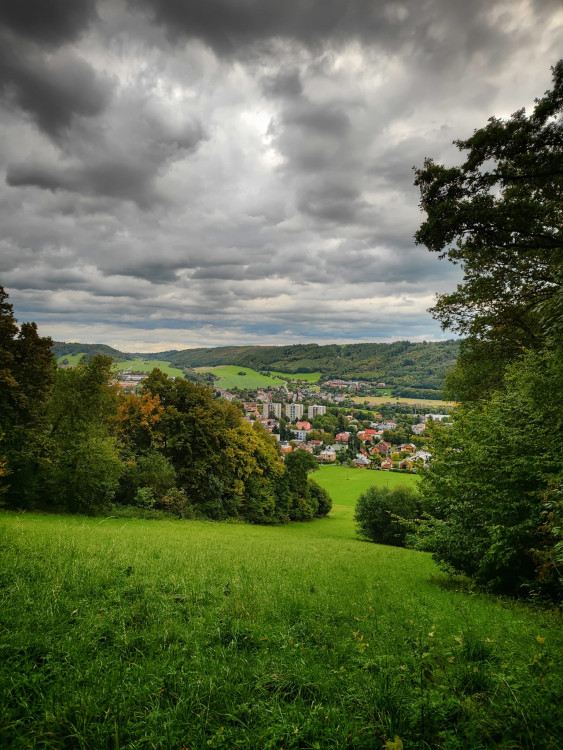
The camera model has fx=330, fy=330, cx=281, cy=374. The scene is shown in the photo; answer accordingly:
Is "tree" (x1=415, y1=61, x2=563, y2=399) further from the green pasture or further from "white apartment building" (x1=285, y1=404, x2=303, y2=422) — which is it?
"white apartment building" (x1=285, y1=404, x2=303, y2=422)

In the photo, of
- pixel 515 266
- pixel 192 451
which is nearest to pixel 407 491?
pixel 192 451

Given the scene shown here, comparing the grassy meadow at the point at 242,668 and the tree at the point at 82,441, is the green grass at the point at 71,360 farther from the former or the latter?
the grassy meadow at the point at 242,668

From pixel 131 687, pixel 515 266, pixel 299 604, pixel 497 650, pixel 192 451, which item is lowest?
pixel 192 451

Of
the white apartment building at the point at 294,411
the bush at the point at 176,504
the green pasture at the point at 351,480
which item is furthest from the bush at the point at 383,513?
the white apartment building at the point at 294,411

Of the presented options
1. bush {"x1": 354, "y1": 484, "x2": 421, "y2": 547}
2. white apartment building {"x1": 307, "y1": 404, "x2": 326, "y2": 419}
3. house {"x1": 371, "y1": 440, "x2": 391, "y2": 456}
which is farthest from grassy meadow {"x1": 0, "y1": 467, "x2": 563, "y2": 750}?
white apartment building {"x1": 307, "y1": 404, "x2": 326, "y2": 419}

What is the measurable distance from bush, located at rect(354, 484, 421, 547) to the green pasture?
2084 centimetres

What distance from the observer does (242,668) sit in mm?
3525

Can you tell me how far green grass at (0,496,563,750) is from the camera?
2688 millimetres

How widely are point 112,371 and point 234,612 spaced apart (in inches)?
902

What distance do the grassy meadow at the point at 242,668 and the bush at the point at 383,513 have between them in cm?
3283

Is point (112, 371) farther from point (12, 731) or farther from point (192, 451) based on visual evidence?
point (12, 731)

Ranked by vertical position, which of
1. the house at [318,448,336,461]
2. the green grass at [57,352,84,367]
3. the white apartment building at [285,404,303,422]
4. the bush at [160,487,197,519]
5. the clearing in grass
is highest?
the green grass at [57,352,84,367]

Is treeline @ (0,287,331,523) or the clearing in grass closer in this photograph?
treeline @ (0,287,331,523)

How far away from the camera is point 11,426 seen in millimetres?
18688
